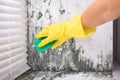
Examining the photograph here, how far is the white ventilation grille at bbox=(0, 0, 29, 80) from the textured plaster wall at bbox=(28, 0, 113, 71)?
0.08 meters

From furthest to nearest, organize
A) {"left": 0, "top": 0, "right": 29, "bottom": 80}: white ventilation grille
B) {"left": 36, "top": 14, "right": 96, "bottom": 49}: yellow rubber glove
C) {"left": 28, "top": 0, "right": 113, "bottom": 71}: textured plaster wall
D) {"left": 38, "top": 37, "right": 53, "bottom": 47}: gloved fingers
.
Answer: {"left": 28, "top": 0, "right": 113, "bottom": 71}: textured plaster wall → {"left": 0, "top": 0, "right": 29, "bottom": 80}: white ventilation grille → {"left": 38, "top": 37, "right": 53, "bottom": 47}: gloved fingers → {"left": 36, "top": 14, "right": 96, "bottom": 49}: yellow rubber glove

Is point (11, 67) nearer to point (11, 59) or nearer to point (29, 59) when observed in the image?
point (11, 59)

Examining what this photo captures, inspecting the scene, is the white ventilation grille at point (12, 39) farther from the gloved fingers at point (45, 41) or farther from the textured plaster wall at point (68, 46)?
the gloved fingers at point (45, 41)

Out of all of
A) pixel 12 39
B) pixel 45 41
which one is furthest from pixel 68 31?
pixel 12 39

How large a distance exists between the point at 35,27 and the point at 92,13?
0.85 meters

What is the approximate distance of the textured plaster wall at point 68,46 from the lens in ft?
5.05

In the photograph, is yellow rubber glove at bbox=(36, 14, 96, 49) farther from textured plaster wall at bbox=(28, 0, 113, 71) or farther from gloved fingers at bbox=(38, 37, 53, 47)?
textured plaster wall at bbox=(28, 0, 113, 71)

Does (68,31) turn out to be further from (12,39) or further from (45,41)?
(12,39)

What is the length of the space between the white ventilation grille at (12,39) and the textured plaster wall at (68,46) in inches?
3.1

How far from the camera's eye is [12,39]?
1.35 m

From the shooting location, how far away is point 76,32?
1019 millimetres

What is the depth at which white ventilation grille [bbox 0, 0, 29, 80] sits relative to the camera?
4.02 feet

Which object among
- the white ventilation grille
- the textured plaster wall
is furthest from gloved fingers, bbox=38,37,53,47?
the textured plaster wall

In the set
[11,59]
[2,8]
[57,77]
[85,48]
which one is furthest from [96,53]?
[2,8]
